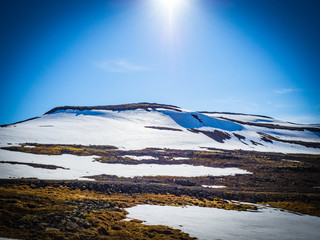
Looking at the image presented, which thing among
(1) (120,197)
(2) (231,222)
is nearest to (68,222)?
(1) (120,197)

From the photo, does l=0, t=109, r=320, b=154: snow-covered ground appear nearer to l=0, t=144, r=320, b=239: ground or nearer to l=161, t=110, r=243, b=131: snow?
l=161, t=110, r=243, b=131: snow

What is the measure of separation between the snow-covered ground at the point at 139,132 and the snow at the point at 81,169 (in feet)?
51.9

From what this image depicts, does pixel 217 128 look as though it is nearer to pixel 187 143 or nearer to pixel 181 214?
pixel 187 143

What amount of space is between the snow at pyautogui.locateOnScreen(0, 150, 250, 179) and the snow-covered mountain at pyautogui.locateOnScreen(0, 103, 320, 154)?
1678 cm

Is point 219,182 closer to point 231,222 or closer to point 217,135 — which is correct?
point 231,222

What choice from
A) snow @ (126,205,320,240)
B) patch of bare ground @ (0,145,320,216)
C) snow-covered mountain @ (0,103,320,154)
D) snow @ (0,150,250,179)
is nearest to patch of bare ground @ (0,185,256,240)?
snow @ (126,205,320,240)

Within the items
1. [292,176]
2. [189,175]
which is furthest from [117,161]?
[292,176]

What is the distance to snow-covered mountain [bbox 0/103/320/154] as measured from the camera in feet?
204

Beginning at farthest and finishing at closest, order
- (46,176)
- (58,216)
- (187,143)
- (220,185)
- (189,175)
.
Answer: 1. (187,143)
2. (189,175)
3. (220,185)
4. (46,176)
5. (58,216)

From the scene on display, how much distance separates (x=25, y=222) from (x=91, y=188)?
12572 millimetres

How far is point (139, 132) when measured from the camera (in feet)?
256

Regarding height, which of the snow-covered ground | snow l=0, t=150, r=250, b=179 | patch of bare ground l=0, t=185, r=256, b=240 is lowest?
snow l=0, t=150, r=250, b=179

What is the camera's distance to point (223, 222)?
16188 millimetres

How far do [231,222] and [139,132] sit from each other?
63.4m
